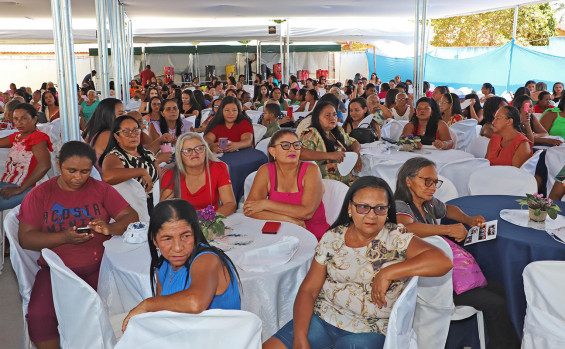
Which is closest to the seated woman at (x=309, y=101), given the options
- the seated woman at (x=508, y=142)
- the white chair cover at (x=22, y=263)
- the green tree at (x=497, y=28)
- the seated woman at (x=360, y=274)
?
the seated woman at (x=508, y=142)

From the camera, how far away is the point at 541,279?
2.37 metres

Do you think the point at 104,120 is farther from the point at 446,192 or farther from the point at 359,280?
the point at 359,280

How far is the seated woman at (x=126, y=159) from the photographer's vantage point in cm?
411

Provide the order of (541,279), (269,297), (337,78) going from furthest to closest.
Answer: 1. (337,78)
2. (269,297)
3. (541,279)

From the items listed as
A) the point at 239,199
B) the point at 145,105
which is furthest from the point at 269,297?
the point at 145,105

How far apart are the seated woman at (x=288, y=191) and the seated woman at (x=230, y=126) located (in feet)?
7.81

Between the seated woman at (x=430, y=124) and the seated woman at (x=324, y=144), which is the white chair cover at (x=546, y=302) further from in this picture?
the seated woman at (x=430, y=124)

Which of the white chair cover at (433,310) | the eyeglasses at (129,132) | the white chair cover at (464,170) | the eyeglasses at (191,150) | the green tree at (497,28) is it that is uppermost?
the green tree at (497,28)

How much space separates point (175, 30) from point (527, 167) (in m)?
10.5

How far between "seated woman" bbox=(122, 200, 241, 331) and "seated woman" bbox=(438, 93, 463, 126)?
6.25m

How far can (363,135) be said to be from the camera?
634cm

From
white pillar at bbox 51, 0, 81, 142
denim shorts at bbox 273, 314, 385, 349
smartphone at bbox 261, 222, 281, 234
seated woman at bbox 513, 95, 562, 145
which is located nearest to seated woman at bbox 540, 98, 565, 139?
seated woman at bbox 513, 95, 562, 145

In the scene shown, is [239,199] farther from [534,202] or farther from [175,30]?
[175,30]

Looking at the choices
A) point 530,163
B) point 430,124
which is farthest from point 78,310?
point 430,124
